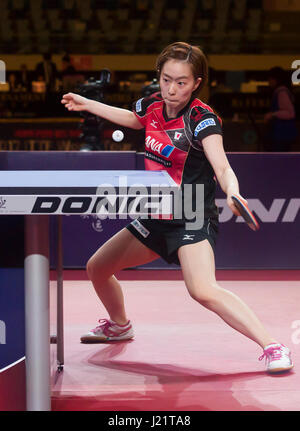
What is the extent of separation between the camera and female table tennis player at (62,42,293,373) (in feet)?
8.65

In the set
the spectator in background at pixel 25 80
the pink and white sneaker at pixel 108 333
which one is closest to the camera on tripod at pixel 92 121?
the pink and white sneaker at pixel 108 333

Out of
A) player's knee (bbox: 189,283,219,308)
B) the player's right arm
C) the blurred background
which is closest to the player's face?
the player's right arm

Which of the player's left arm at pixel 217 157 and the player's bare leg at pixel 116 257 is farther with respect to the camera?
the player's bare leg at pixel 116 257

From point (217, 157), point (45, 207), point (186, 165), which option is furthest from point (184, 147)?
point (45, 207)

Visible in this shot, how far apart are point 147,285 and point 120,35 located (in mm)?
9226

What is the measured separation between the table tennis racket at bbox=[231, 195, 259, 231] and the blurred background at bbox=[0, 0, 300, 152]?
8.32 metres

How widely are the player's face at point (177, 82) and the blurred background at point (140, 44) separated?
25.3 ft

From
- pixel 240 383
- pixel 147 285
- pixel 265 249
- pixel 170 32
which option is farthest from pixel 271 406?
pixel 170 32

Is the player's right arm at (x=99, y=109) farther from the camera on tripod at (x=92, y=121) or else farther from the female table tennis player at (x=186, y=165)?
the camera on tripod at (x=92, y=121)

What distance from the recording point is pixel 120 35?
42.5 ft

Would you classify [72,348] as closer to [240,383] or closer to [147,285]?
[240,383]

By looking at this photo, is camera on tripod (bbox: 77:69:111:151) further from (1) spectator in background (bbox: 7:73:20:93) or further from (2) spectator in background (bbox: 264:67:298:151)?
(1) spectator in background (bbox: 7:73:20:93)

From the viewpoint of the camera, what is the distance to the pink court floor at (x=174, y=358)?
102 inches

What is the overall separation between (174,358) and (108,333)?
0.42m
